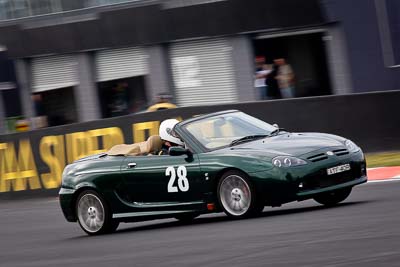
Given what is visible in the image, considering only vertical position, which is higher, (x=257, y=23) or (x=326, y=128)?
(x=257, y=23)

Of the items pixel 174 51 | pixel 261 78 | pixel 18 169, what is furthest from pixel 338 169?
pixel 174 51

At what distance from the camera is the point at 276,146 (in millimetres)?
12734

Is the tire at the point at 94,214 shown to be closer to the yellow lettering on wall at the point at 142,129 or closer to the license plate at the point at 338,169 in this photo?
the license plate at the point at 338,169

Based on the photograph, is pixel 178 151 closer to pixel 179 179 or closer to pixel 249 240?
pixel 179 179

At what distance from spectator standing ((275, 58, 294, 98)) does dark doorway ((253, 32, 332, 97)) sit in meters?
0.49

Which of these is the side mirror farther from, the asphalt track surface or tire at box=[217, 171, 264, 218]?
the asphalt track surface

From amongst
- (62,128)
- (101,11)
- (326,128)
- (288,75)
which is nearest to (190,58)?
(101,11)

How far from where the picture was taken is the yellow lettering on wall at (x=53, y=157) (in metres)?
21.8

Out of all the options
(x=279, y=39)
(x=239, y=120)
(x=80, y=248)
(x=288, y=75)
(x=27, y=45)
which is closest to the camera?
(x=80, y=248)

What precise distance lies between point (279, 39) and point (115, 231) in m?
13.5

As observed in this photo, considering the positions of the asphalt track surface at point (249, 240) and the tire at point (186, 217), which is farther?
the tire at point (186, 217)

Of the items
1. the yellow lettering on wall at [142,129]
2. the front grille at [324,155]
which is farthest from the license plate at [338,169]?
the yellow lettering on wall at [142,129]

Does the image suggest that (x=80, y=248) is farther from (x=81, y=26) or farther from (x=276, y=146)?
(x=81, y=26)

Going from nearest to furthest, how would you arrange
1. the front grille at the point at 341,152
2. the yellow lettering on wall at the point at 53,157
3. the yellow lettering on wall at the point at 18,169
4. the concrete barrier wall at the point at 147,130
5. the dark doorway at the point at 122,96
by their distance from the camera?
1. the front grille at the point at 341,152
2. the concrete barrier wall at the point at 147,130
3. the yellow lettering on wall at the point at 53,157
4. the yellow lettering on wall at the point at 18,169
5. the dark doorway at the point at 122,96
